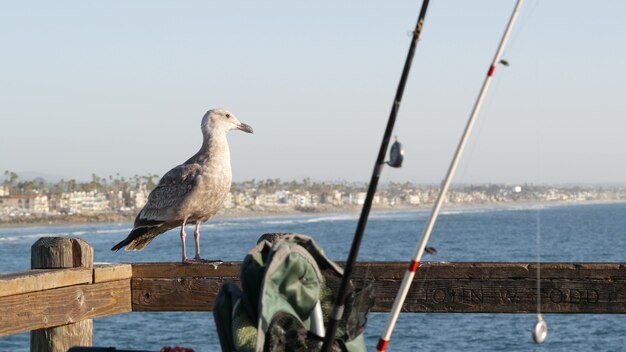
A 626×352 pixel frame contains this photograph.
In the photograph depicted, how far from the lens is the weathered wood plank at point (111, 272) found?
18.4 ft

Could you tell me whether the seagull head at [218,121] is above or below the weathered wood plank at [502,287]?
above

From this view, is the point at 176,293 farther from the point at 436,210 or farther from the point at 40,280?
the point at 436,210

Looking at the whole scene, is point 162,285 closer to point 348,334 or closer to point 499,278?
point 499,278

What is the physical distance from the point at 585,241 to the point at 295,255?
8714 centimetres

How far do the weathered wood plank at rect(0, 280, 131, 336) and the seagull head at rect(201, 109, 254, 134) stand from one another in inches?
78.5

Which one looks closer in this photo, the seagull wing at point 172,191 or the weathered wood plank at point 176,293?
the weathered wood plank at point 176,293

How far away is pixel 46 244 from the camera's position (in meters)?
5.54

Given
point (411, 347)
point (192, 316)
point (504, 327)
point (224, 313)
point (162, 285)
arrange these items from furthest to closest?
point (192, 316)
point (504, 327)
point (411, 347)
point (162, 285)
point (224, 313)

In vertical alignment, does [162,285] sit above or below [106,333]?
above

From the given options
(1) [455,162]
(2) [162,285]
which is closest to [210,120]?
(2) [162,285]

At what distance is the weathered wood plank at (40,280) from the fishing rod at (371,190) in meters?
1.88

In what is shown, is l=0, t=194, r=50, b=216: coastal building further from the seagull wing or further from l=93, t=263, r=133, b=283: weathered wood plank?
l=93, t=263, r=133, b=283: weathered wood plank

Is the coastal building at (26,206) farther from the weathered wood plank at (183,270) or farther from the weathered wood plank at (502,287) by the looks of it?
the weathered wood plank at (502,287)

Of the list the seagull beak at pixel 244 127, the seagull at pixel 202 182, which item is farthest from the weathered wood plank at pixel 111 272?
the seagull beak at pixel 244 127
